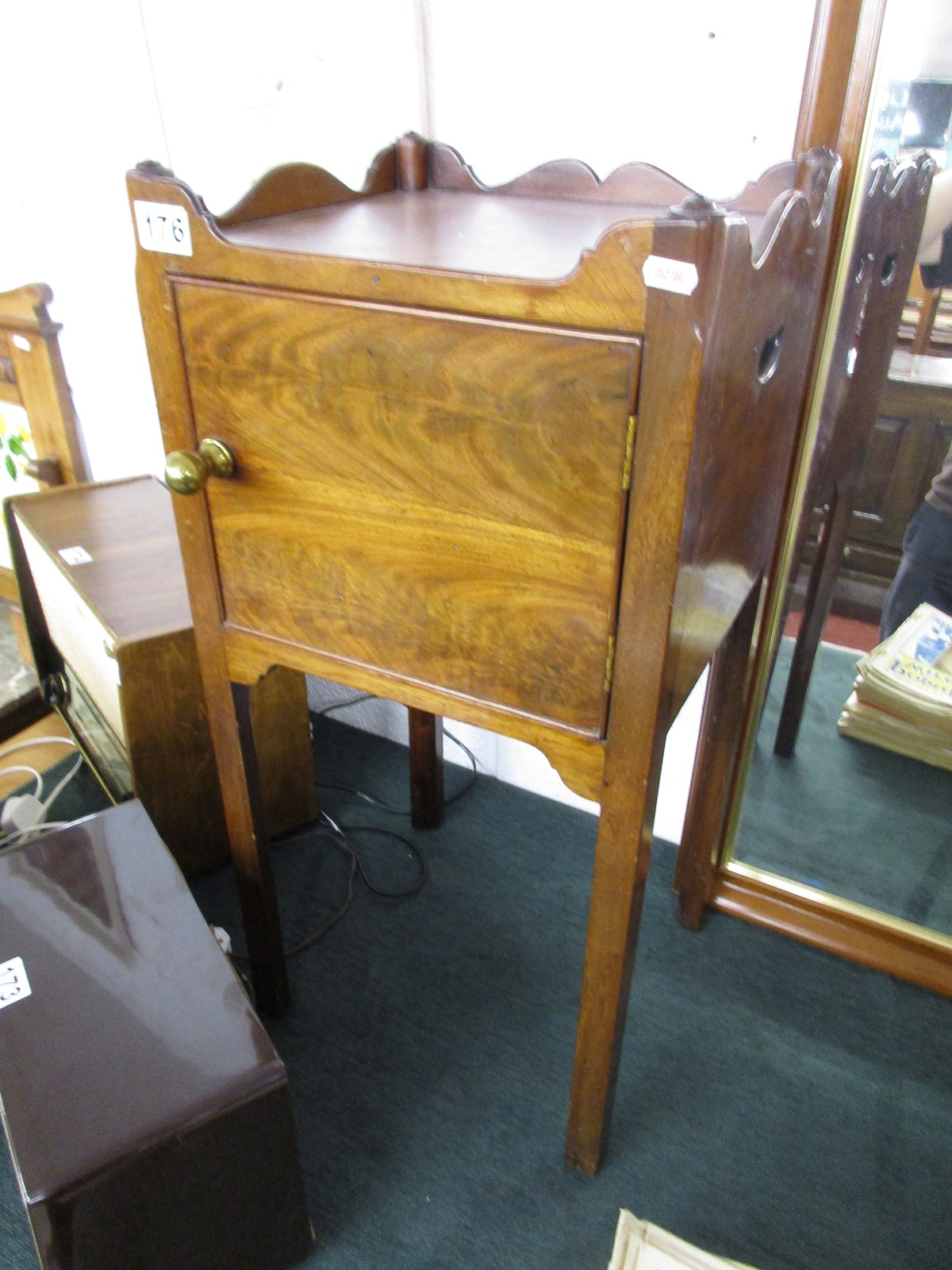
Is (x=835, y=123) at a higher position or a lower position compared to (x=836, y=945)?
higher

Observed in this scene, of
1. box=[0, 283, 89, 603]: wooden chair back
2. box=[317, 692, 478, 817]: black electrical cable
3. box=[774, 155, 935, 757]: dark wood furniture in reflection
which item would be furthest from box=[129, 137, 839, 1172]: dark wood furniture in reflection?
box=[0, 283, 89, 603]: wooden chair back

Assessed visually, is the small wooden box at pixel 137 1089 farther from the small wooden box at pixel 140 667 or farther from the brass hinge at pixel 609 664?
the brass hinge at pixel 609 664

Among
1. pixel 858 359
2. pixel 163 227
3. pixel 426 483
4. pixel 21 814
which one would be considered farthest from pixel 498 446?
pixel 21 814

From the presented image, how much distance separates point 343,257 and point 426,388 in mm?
106

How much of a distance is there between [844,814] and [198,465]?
102 cm

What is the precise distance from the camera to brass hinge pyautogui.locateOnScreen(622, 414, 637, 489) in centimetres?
60

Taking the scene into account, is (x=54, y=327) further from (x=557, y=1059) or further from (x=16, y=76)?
(x=557, y=1059)

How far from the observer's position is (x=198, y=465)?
0.76m

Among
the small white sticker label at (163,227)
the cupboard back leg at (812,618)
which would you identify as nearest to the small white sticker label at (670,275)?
the small white sticker label at (163,227)

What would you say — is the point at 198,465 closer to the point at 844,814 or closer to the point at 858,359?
the point at 858,359

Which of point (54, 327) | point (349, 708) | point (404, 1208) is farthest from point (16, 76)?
point (404, 1208)

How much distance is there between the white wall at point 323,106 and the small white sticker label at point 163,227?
0.51 meters

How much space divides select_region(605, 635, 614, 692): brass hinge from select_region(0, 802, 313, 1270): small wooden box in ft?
1.50

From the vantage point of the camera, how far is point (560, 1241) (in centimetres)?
96
